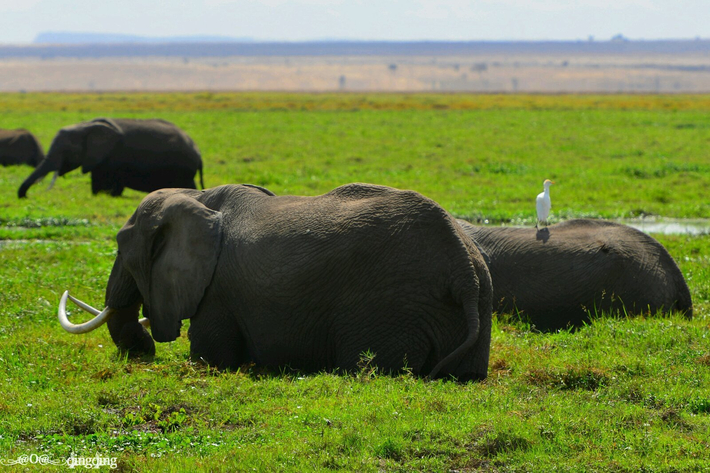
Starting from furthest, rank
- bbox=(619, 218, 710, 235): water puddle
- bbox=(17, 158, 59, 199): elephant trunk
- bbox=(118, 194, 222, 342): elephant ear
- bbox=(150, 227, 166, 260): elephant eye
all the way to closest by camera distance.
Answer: bbox=(17, 158, 59, 199): elephant trunk, bbox=(619, 218, 710, 235): water puddle, bbox=(150, 227, 166, 260): elephant eye, bbox=(118, 194, 222, 342): elephant ear

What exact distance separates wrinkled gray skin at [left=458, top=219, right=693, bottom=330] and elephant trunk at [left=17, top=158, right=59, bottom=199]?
14.1 meters

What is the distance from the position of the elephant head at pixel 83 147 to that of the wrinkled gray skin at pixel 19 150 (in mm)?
7782

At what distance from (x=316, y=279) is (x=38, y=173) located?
51.6ft

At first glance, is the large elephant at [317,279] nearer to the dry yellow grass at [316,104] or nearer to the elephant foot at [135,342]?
the elephant foot at [135,342]

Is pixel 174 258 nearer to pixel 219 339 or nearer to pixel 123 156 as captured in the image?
pixel 219 339

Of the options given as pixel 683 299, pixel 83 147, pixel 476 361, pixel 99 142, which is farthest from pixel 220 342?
pixel 83 147

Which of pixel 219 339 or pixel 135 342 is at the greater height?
pixel 219 339

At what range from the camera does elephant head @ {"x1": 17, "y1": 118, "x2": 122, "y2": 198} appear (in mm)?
21578

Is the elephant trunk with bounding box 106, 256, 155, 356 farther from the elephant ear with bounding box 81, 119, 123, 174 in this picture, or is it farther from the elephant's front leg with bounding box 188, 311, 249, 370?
the elephant ear with bounding box 81, 119, 123, 174

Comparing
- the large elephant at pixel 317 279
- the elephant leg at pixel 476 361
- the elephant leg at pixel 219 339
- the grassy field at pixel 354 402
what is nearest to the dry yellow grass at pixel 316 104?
the grassy field at pixel 354 402

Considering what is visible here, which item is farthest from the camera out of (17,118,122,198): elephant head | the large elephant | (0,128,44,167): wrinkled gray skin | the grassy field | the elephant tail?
(0,128,44,167): wrinkled gray skin

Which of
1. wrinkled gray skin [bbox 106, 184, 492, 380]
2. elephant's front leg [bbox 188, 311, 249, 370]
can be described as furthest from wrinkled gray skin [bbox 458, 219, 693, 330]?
elephant's front leg [bbox 188, 311, 249, 370]

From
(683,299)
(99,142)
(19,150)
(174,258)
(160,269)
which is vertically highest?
(174,258)

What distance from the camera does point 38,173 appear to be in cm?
2123
